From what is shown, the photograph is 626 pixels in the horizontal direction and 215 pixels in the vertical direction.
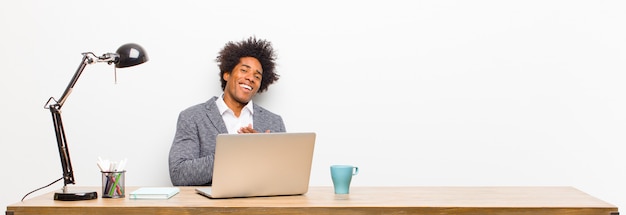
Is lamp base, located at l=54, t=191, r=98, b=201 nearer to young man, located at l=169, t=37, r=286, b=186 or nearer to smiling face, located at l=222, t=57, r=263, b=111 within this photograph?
young man, located at l=169, t=37, r=286, b=186

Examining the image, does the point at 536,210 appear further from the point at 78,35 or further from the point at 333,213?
the point at 78,35

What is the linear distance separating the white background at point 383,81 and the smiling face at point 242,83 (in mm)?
152

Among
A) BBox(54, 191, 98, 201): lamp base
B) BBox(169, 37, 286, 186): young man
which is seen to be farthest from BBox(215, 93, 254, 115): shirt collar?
BBox(54, 191, 98, 201): lamp base

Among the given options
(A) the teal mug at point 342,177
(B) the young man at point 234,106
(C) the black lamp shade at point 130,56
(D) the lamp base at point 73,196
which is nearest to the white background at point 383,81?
(B) the young man at point 234,106

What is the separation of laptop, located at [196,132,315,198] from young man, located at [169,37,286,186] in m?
0.87

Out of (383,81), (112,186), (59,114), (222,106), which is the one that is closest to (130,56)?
(59,114)

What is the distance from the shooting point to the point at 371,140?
3.39 meters

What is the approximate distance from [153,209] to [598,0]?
2393mm

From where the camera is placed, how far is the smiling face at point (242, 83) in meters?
3.23

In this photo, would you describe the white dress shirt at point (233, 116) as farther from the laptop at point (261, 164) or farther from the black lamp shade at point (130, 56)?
the laptop at point (261, 164)

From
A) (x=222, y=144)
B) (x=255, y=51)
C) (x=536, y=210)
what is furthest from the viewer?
(x=255, y=51)

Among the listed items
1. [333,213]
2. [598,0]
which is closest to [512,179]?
[598,0]

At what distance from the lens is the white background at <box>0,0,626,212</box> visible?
3.37 meters

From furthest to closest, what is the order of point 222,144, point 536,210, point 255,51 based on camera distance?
1. point 255,51
2. point 222,144
3. point 536,210
